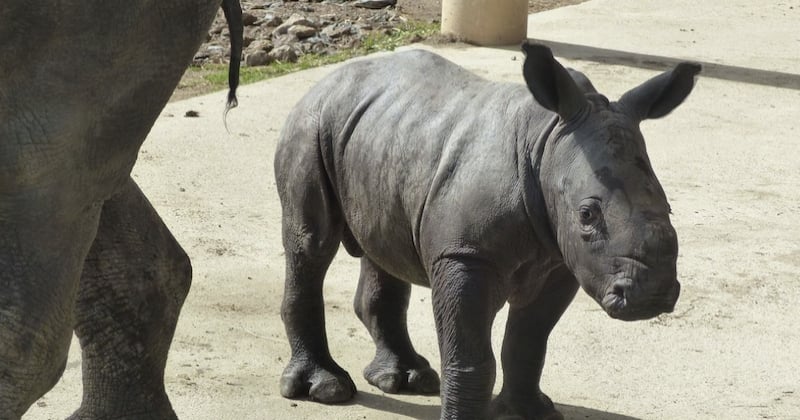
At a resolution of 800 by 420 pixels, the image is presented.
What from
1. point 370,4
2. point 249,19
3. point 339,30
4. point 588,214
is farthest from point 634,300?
point 370,4

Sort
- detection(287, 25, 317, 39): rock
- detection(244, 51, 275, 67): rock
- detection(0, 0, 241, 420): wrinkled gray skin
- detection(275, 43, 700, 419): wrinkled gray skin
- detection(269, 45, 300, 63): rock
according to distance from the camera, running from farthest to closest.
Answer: detection(287, 25, 317, 39): rock → detection(269, 45, 300, 63): rock → detection(244, 51, 275, 67): rock → detection(275, 43, 700, 419): wrinkled gray skin → detection(0, 0, 241, 420): wrinkled gray skin

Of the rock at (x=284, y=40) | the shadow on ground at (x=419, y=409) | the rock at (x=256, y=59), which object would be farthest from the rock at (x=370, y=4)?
the shadow on ground at (x=419, y=409)

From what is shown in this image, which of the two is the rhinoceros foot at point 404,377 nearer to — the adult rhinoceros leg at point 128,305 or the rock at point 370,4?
the adult rhinoceros leg at point 128,305

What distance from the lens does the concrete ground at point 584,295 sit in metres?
5.92

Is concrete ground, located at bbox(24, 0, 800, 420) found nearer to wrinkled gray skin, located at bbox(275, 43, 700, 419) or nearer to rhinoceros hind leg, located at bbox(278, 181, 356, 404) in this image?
rhinoceros hind leg, located at bbox(278, 181, 356, 404)

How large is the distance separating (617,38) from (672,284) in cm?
880

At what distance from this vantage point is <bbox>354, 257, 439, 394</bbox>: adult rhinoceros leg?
5918 mm

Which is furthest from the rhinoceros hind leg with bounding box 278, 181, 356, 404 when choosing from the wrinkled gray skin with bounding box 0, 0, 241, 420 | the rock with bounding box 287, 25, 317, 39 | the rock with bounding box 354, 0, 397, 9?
the rock with bounding box 354, 0, 397, 9

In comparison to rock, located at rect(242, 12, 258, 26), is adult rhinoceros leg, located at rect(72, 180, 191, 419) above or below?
above

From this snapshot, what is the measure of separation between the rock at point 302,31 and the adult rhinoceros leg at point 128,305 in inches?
320

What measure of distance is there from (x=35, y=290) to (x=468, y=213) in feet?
5.88

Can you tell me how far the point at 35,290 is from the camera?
339 cm

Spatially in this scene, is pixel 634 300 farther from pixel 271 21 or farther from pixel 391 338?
pixel 271 21

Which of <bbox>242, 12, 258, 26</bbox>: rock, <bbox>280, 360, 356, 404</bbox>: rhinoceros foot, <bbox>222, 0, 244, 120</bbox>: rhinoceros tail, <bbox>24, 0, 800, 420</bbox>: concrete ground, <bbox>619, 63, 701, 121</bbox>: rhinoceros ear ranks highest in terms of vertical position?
<bbox>222, 0, 244, 120</bbox>: rhinoceros tail
